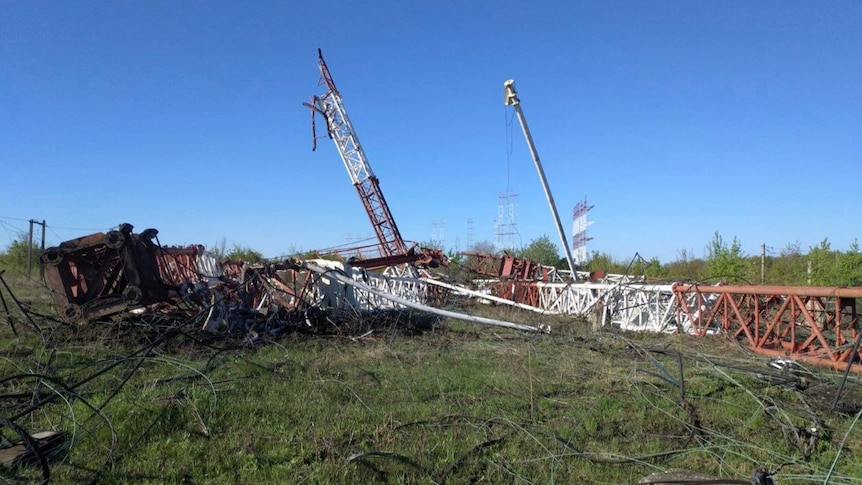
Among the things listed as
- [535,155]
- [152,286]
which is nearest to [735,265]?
[535,155]

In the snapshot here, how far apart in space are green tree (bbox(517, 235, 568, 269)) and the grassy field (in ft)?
→ 97.1

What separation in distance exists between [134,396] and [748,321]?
1026cm

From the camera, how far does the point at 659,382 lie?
6484 millimetres

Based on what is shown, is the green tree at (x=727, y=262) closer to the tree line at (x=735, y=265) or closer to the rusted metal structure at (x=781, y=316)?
the tree line at (x=735, y=265)

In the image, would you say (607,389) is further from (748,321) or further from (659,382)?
(748,321)

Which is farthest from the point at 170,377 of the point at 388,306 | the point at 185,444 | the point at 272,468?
the point at 388,306

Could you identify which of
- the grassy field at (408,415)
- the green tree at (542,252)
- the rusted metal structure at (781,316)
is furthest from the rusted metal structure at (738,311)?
the green tree at (542,252)

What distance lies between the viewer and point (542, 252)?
38531 millimetres

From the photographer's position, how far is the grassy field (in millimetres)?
4008

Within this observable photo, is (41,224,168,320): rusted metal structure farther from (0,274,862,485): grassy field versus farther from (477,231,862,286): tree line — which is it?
(477,231,862,286): tree line

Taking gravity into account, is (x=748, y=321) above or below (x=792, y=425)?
above

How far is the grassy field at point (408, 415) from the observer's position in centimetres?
401

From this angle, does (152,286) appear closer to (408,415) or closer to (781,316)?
(408,415)

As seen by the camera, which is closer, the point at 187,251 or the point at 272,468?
the point at 272,468
